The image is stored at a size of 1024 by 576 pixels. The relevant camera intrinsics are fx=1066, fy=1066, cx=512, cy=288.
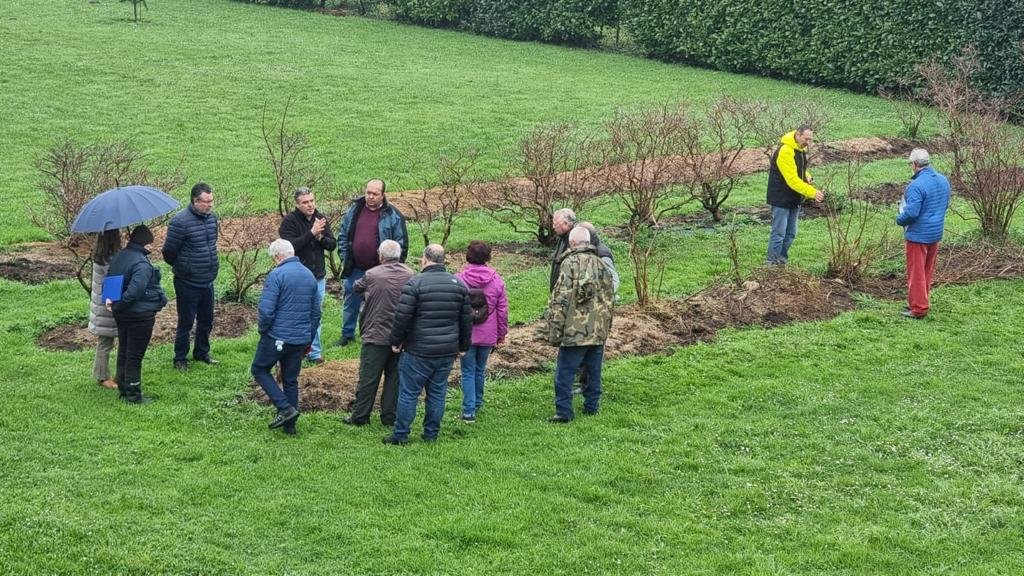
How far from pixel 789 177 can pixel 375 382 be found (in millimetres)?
6624

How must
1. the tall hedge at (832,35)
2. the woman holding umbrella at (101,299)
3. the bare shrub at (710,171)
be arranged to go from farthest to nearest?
the tall hedge at (832,35) → the bare shrub at (710,171) → the woman holding umbrella at (101,299)

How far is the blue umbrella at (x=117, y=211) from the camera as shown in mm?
9406

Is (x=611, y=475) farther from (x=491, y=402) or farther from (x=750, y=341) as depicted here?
(x=750, y=341)

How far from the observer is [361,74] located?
88.1 feet

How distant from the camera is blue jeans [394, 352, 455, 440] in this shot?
29.5 feet

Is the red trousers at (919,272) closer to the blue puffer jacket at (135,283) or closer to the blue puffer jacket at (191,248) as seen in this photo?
the blue puffer jacket at (191,248)

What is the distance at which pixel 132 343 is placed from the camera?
9.66 m

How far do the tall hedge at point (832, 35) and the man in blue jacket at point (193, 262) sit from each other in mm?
18505

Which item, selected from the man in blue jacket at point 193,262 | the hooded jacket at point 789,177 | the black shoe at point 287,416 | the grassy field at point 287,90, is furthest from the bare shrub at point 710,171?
the black shoe at point 287,416

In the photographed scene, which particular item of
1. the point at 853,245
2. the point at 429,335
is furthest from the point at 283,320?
the point at 853,245

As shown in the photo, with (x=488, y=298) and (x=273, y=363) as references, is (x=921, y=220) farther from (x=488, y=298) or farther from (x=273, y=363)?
(x=273, y=363)

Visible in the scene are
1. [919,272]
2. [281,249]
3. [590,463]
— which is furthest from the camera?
[919,272]

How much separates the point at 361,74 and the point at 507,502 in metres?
20.4

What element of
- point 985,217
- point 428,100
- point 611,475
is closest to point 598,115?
point 428,100
